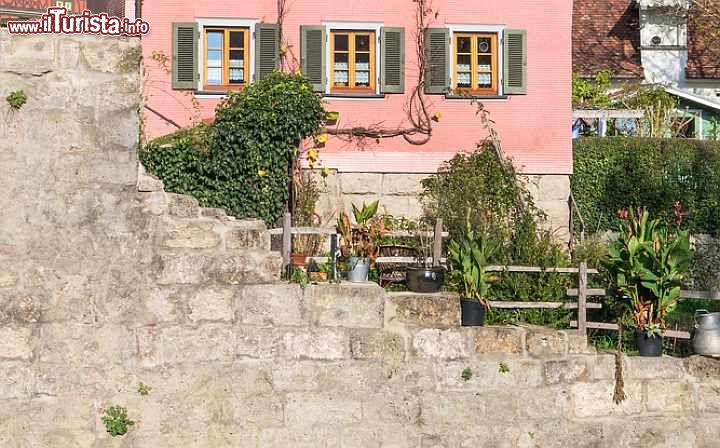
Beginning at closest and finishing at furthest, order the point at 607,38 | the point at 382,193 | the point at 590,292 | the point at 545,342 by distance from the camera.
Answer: the point at 545,342 → the point at 590,292 → the point at 382,193 → the point at 607,38

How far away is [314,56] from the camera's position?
55.4 ft

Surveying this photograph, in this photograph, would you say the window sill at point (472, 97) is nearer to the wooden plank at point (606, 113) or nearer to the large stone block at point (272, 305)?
the wooden plank at point (606, 113)

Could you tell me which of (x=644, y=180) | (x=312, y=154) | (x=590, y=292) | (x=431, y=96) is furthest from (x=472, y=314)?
(x=644, y=180)

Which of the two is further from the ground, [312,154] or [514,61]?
[514,61]

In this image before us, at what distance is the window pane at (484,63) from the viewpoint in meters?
17.4

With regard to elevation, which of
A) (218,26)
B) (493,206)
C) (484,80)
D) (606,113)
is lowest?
(493,206)

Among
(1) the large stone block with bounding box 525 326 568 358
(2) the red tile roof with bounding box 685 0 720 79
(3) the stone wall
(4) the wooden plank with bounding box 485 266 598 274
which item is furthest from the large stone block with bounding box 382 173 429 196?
(2) the red tile roof with bounding box 685 0 720 79

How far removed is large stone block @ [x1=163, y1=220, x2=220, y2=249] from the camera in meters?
10.7

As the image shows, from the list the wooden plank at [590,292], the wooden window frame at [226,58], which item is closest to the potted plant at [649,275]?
the wooden plank at [590,292]

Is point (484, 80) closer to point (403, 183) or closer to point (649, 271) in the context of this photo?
point (403, 183)

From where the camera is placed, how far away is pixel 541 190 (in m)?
17.6

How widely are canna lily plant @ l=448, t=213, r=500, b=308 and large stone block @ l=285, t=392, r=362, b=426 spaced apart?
5.65 feet

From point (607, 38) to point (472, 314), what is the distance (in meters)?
17.2

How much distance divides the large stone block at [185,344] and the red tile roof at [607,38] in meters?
16.3
